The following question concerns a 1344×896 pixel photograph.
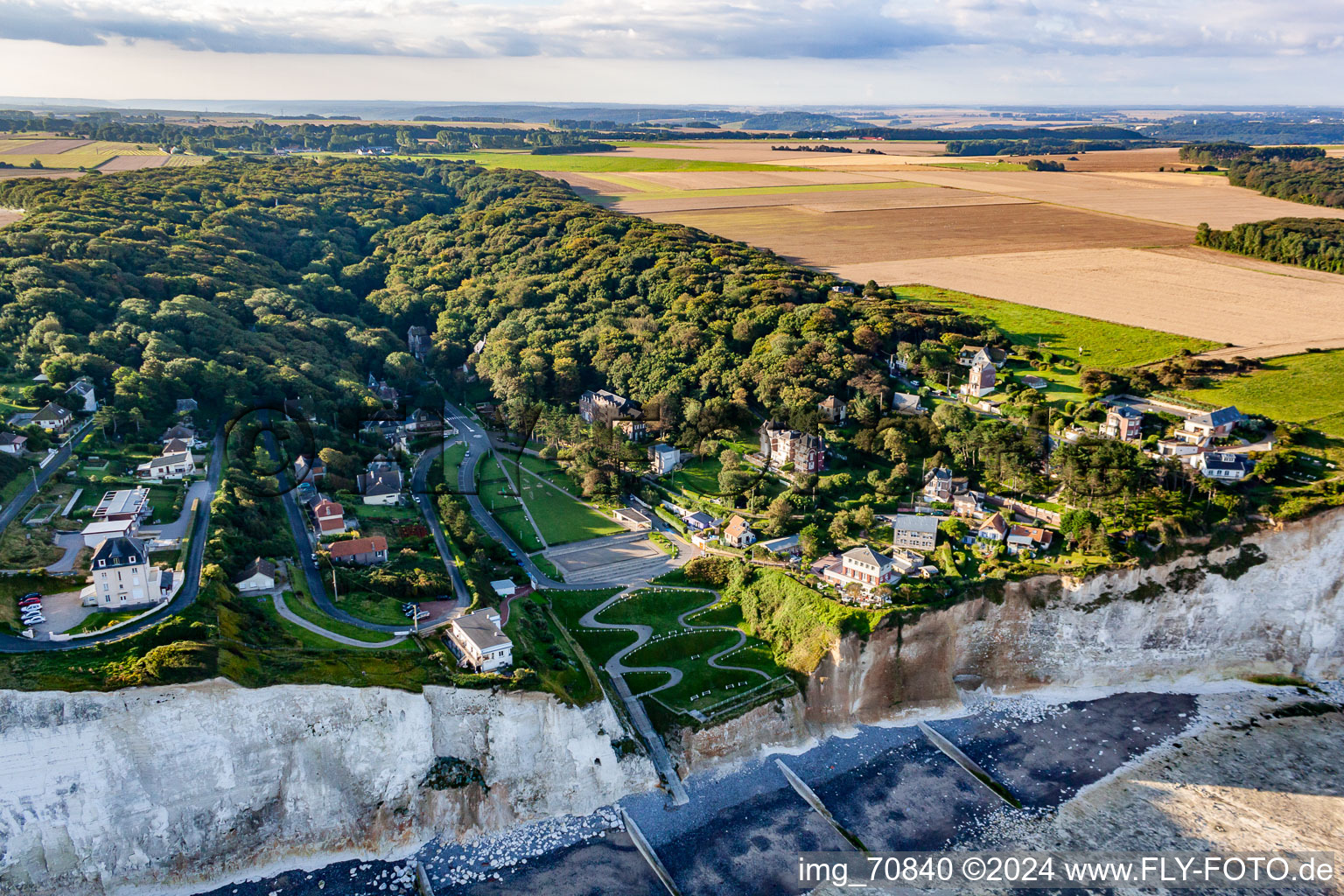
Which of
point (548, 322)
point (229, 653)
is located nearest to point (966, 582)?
point (229, 653)

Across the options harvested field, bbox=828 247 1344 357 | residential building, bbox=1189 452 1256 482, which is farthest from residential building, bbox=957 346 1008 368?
residential building, bbox=1189 452 1256 482

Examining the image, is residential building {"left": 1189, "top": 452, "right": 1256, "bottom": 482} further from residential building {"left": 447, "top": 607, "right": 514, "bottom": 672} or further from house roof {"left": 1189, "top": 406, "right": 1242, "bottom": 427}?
residential building {"left": 447, "top": 607, "right": 514, "bottom": 672}

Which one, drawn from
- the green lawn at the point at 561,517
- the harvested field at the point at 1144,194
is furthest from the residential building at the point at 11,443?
the harvested field at the point at 1144,194

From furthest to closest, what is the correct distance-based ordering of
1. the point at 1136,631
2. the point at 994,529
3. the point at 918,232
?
the point at 918,232 → the point at 994,529 → the point at 1136,631

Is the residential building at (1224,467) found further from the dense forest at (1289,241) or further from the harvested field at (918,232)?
the dense forest at (1289,241)

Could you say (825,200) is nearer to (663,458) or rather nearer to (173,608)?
(663,458)

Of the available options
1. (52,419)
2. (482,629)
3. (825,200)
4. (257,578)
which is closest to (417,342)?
(52,419)
